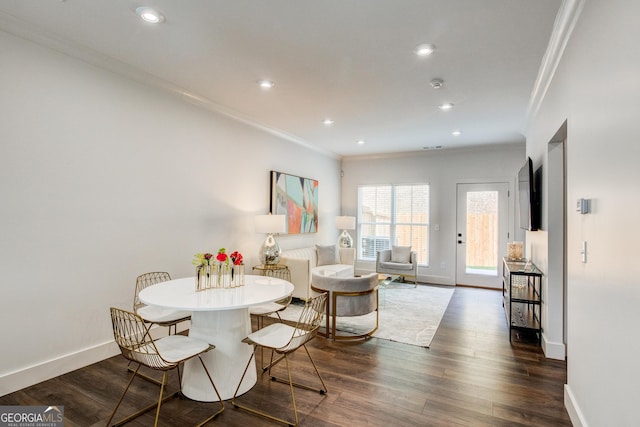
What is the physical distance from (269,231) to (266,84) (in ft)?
6.50

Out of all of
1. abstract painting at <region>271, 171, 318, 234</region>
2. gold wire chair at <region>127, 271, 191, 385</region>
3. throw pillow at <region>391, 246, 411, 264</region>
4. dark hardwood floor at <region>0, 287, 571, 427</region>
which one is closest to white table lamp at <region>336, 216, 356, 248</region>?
abstract painting at <region>271, 171, 318, 234</region>

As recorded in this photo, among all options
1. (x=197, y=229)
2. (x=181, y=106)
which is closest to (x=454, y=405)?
(x=197, y=229)

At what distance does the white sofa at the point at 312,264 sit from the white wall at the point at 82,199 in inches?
54.0

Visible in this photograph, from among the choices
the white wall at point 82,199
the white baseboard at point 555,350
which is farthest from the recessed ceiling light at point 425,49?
the white baseboard at point 555,350

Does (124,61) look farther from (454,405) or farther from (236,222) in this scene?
(454,405)

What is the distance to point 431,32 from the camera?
2.54 metres

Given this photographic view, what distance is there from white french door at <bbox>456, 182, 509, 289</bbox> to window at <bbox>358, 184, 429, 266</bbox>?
0.71 metres

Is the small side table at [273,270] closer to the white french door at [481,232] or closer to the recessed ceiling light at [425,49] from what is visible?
the recessed ceiling light at [425,49]

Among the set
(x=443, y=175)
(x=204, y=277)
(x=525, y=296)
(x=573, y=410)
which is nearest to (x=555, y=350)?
(x=525, y=296)

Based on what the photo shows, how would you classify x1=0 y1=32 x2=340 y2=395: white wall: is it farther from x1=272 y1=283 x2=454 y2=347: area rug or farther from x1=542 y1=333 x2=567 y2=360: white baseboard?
x1=542 y1=333 x2=567 y2=360: white baseboard

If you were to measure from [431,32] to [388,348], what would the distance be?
2992 mm

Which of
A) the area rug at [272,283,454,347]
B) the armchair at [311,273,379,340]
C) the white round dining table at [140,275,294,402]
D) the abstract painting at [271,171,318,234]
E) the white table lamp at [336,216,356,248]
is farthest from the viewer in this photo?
the white table lamp at [336,216,356,248]

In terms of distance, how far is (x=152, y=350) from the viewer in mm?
2205

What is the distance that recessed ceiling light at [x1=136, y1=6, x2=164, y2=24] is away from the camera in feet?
7.61
